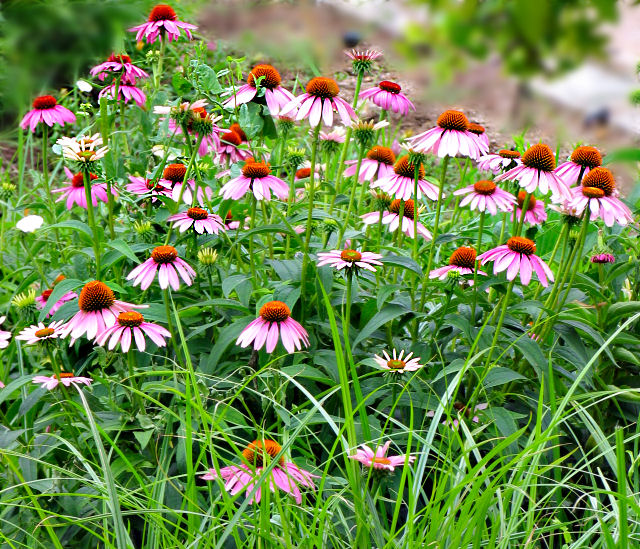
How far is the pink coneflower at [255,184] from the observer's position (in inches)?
59.7

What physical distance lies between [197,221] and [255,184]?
0.15 meters

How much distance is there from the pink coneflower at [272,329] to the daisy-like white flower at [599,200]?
611mm

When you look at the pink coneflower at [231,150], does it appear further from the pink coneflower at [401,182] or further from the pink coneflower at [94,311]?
the pink coneflower at [94,311]

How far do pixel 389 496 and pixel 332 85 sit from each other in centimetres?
83

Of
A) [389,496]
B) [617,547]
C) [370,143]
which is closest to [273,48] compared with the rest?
[370,143]

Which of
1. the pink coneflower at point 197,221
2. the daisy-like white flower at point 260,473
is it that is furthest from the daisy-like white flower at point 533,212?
the daisy-like white flower at point 260,473

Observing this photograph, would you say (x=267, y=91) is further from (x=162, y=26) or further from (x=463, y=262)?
(x=463, y=262)

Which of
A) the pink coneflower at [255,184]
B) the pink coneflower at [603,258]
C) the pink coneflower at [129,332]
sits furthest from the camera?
the pink coneflower at [603,258]

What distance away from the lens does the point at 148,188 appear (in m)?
1.68

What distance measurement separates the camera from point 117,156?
200cm

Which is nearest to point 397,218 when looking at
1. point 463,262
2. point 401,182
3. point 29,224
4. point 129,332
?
point 401,182

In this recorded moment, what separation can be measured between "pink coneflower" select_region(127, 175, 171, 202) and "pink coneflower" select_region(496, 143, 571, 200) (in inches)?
30.3

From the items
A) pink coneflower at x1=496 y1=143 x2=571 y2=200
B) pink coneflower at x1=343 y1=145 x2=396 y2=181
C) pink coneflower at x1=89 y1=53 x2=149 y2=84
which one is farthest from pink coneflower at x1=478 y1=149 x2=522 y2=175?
pink coneflower at x1=89 y1=53 x2=149 y2=84

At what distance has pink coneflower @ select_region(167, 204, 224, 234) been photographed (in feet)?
5.06
